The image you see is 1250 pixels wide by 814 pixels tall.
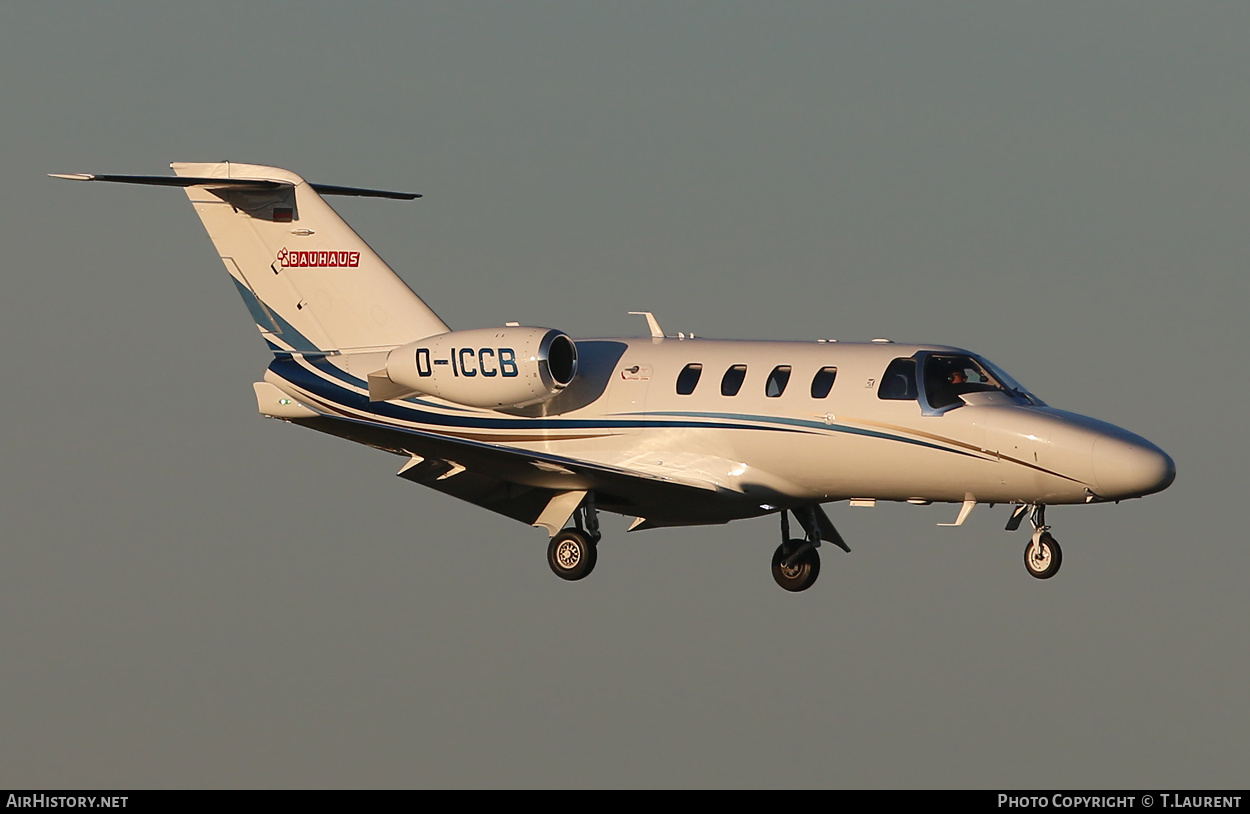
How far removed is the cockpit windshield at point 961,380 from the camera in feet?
92.5

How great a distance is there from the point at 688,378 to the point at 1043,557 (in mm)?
5959

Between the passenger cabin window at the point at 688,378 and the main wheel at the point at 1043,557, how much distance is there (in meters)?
5.54

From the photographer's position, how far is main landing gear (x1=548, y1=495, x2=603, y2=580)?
29.9 m

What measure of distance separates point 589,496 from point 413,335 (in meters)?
4.36

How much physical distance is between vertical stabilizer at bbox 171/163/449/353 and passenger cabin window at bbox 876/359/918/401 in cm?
792

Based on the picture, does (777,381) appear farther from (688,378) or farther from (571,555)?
(571,555)

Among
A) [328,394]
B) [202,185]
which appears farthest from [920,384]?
[202,185]

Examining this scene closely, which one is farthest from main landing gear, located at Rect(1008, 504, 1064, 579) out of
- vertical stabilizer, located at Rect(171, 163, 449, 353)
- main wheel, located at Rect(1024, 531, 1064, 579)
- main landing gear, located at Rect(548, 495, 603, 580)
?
vertical stabilizer, located at Rect(171, 163, 449, 353)

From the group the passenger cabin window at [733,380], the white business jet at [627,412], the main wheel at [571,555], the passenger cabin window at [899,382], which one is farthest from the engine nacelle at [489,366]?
the passenger cabin window at [899,382]

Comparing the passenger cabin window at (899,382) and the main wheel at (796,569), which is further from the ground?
the passenger cabin window at (899,382)

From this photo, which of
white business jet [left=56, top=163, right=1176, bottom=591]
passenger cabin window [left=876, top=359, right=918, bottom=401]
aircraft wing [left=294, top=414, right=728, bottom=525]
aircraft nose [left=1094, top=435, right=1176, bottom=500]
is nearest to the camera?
aircraft nose [left=1094, top=435, right=1176, bottom=500]

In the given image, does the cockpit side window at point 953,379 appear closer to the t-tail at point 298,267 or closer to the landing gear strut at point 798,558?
the landing gear strut at point 798,558

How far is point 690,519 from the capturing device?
102 ft

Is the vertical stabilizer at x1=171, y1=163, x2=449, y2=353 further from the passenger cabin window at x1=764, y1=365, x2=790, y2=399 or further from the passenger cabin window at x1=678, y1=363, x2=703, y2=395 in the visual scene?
the passenger cabin window at x1=764, y1=365, x2=790, y2=399
